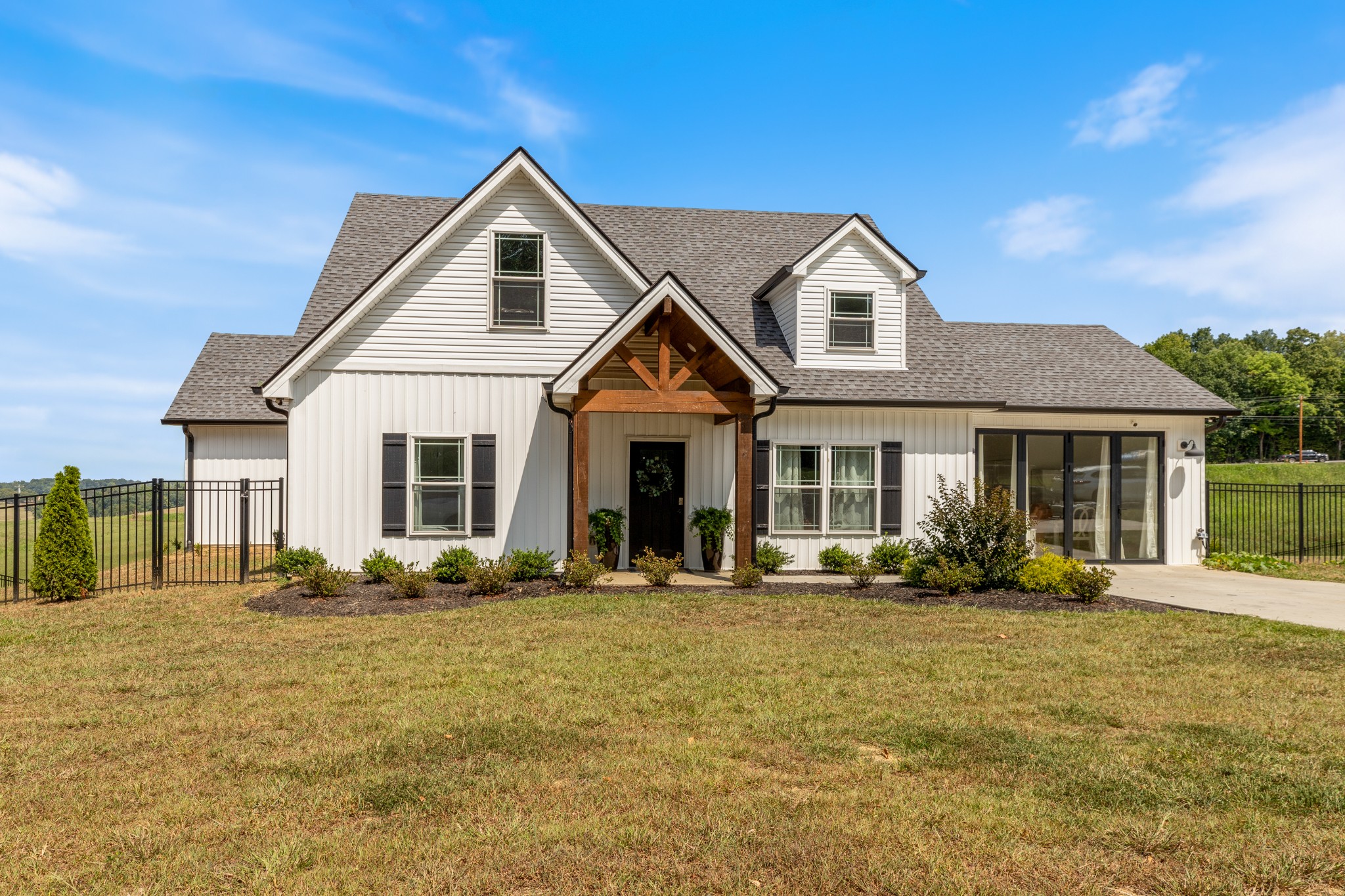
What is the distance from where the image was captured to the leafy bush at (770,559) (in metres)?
14.2

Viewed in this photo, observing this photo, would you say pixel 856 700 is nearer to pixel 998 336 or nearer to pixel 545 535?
pixel 545 535

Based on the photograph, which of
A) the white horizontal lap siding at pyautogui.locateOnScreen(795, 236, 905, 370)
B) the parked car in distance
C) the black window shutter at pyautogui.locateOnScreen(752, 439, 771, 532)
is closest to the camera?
the black window shutter at pyautogui.locateOnScreen(752, 439, 771, 532)

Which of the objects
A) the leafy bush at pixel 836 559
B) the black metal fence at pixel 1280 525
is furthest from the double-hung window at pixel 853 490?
the black metal fence at pixel 1280 525

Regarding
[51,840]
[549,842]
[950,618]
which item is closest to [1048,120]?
[950,618]

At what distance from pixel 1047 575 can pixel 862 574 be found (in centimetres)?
264

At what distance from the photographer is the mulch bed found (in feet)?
36.0

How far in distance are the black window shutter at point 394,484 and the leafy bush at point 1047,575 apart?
389 inches

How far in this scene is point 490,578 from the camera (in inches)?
463

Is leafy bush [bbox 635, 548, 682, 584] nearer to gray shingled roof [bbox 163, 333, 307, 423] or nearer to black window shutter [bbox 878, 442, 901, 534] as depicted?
black window shutter [bbox 878, 442, 901, 534]

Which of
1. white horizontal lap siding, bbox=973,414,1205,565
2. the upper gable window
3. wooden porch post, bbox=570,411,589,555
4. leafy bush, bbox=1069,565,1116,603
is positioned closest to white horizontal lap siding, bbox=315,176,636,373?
the upper gable window

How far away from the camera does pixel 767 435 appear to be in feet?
48.8

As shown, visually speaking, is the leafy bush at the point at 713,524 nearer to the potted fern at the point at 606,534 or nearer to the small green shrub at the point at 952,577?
the potted fern at the point at 606,534

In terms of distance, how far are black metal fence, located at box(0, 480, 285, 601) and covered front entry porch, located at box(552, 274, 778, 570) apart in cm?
527

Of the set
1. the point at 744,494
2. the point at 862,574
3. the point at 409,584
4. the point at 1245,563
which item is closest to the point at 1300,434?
the point at 1245,563
